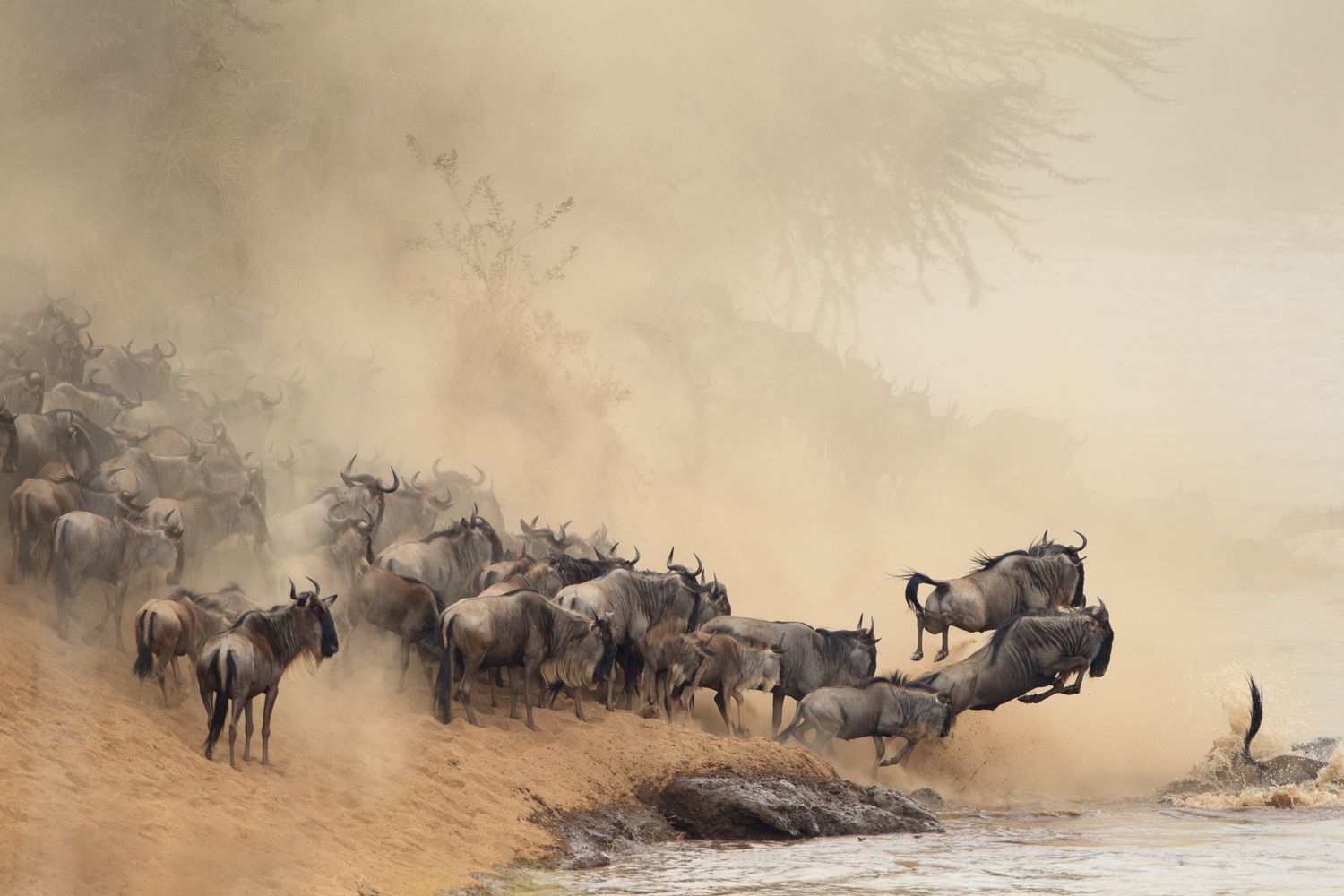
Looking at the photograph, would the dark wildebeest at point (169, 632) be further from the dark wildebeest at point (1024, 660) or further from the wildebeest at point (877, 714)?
the dark wildebeest at point (1024, 660)

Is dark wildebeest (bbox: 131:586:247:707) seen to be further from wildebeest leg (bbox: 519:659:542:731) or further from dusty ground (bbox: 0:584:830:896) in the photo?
wildebeest leg (bbox: 519:659:542:731)

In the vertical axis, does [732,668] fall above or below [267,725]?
above

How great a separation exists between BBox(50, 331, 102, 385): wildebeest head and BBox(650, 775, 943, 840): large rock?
7708 mm

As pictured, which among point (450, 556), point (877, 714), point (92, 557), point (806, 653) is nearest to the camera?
point (92, 557)

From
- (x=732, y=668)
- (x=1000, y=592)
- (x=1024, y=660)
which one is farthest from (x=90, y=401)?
(x=1024, y=660)

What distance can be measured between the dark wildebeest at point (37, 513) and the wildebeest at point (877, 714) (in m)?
6.23

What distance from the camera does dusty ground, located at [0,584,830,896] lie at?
29.2 feet

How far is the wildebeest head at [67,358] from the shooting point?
16203mm

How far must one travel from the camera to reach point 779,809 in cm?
1210

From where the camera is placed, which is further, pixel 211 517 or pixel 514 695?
pixel 211 517

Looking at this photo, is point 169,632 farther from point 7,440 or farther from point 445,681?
point 7,440

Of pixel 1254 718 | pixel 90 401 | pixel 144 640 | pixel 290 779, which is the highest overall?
pixel 90 401

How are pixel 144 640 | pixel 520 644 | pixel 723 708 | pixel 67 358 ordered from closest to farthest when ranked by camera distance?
pixel 144 640, pixel 520 644, pixel 723 708, pixel 67 358

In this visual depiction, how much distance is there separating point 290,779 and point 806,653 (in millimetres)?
6042
